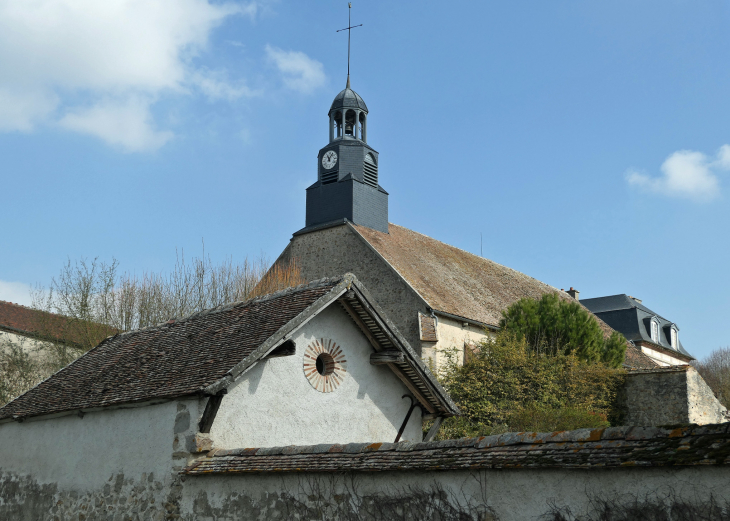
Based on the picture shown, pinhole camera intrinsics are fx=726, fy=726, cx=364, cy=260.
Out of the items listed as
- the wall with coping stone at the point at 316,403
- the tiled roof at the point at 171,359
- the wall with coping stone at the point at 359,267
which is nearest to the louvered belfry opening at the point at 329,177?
the wall with coping stone at the point at 359,267

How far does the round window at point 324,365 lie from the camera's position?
33.5 feet

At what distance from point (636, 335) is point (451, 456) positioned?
37.6 meters

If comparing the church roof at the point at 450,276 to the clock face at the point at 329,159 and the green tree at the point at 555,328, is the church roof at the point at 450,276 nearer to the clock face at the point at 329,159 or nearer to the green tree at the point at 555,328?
the green tree at the point at 555,328

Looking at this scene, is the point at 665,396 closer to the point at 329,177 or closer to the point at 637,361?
the point at 637,361

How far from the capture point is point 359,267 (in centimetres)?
2609

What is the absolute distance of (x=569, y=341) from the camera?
21734 millimetres

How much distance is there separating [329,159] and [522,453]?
77.3ft

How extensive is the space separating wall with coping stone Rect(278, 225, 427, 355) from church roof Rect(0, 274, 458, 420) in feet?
38.8

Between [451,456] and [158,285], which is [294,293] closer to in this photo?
[451,456]

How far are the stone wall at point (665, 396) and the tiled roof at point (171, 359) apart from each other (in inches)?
579

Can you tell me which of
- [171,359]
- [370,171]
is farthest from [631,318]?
[171,359]

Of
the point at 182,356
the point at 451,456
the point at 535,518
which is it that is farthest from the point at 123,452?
the point at 535,518

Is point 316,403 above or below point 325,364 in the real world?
below

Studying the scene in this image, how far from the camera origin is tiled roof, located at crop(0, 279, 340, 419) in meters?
9.39
